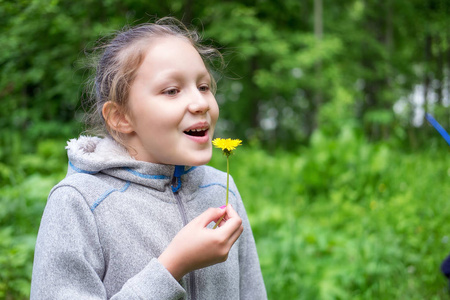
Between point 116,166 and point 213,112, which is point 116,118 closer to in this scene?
point 116,166

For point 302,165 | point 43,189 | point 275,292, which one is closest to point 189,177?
point 275,292

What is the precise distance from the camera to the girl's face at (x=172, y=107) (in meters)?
1.00

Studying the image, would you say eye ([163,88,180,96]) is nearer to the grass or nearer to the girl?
the girl

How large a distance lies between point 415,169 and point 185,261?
4.41 metres

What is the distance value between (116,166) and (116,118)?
134 millimetres

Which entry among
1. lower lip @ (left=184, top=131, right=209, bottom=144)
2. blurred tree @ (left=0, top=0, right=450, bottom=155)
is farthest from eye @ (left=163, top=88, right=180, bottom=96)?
blurred tree @ (left=0, top=0, right=450, bottom=155)

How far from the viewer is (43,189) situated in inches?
114

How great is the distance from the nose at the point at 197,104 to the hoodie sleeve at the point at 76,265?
0.33 metres

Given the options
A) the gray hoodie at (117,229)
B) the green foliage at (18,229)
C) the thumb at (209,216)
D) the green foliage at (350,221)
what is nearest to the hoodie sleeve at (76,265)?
the gray hoodie at (117,229)

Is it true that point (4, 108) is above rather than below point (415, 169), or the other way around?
above

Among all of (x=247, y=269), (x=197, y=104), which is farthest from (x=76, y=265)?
(x=247, y=269)

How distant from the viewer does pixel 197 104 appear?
0.99 metres

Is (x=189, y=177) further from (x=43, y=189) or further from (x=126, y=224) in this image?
(x=43, y=189)

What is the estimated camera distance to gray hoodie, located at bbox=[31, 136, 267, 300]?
906 mm
